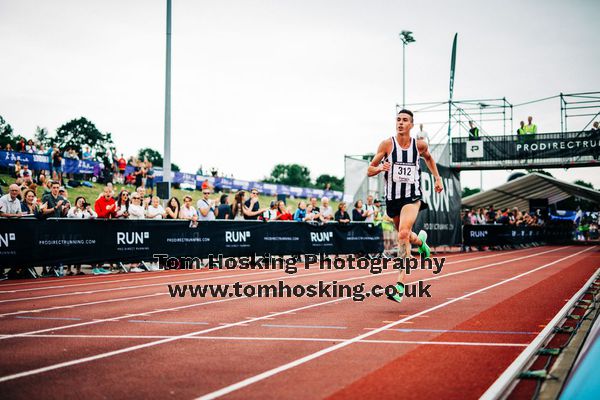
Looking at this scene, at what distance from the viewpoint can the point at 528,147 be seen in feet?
97.5

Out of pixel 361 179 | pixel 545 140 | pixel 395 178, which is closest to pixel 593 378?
pixel 395 178

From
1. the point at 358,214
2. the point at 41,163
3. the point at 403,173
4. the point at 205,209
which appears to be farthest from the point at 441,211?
the point at 41,163

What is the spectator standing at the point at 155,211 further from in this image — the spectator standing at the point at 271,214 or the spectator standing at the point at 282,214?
the spectator standing at the point at 282,214

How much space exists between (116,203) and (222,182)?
126 ft

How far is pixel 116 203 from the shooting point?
14.8m

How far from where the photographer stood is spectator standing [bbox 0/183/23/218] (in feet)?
42.7

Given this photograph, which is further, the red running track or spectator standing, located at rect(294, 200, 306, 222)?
spectator standing, located at rect(294, 200, 306, 222)

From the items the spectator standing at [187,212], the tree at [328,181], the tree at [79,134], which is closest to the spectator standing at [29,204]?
the spectator standing at [187,212]

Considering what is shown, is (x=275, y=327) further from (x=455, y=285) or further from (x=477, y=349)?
(x=455, y=285)

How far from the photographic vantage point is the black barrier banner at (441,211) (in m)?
22.8

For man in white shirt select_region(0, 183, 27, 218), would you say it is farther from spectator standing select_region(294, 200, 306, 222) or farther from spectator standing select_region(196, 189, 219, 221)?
spectator standing select_region(294, 200, 306, 222)

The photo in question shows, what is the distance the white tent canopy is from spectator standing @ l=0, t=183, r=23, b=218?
111 feet

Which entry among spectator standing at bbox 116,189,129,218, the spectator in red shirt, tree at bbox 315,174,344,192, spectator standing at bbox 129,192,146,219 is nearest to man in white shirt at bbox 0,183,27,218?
the spectator in red shirt

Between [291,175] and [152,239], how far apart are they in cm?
12107
